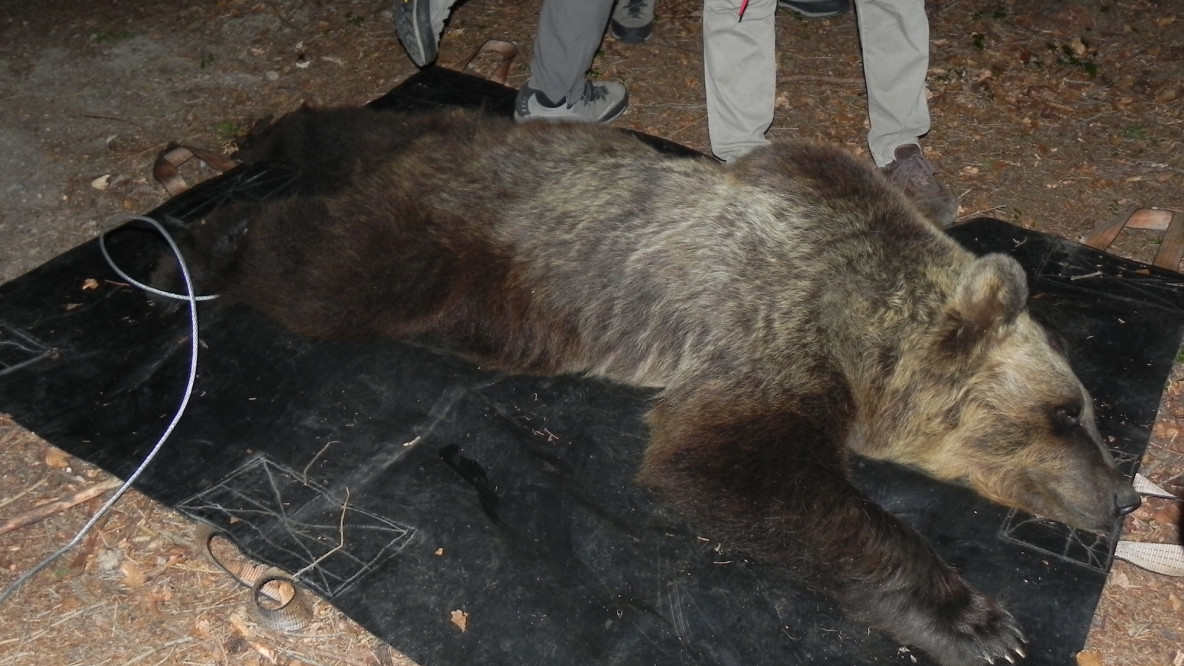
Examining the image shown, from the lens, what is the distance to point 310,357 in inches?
212

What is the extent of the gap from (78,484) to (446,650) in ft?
7.24

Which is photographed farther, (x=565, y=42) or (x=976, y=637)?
(x=565, y=42)

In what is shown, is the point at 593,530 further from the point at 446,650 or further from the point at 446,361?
the point at 446,361

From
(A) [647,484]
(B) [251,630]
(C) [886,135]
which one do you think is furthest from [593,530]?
(C) [886,135]

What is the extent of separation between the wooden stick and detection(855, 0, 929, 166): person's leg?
522 centimetres

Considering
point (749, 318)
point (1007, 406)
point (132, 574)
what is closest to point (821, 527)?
point (749, 318)

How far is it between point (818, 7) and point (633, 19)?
Answer: 64.2 inches

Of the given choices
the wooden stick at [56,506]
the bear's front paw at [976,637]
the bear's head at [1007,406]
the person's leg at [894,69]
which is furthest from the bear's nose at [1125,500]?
the wooden stick at [56,506]

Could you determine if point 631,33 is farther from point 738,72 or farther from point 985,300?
point 985,300

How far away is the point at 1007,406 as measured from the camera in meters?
4.59

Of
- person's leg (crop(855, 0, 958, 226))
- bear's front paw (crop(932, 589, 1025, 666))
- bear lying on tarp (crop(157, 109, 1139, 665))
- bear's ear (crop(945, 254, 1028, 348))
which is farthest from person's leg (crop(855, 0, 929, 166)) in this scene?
bear's front paw (crop(932, 589, 1025, 666))

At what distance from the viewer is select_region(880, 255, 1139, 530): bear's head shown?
450 cm

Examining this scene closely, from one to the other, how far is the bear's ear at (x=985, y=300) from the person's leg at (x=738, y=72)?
6.39ft

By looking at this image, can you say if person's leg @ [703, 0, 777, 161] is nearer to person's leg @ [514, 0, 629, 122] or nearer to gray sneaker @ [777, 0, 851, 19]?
person's leg @ [514, 0, 629, 122]
